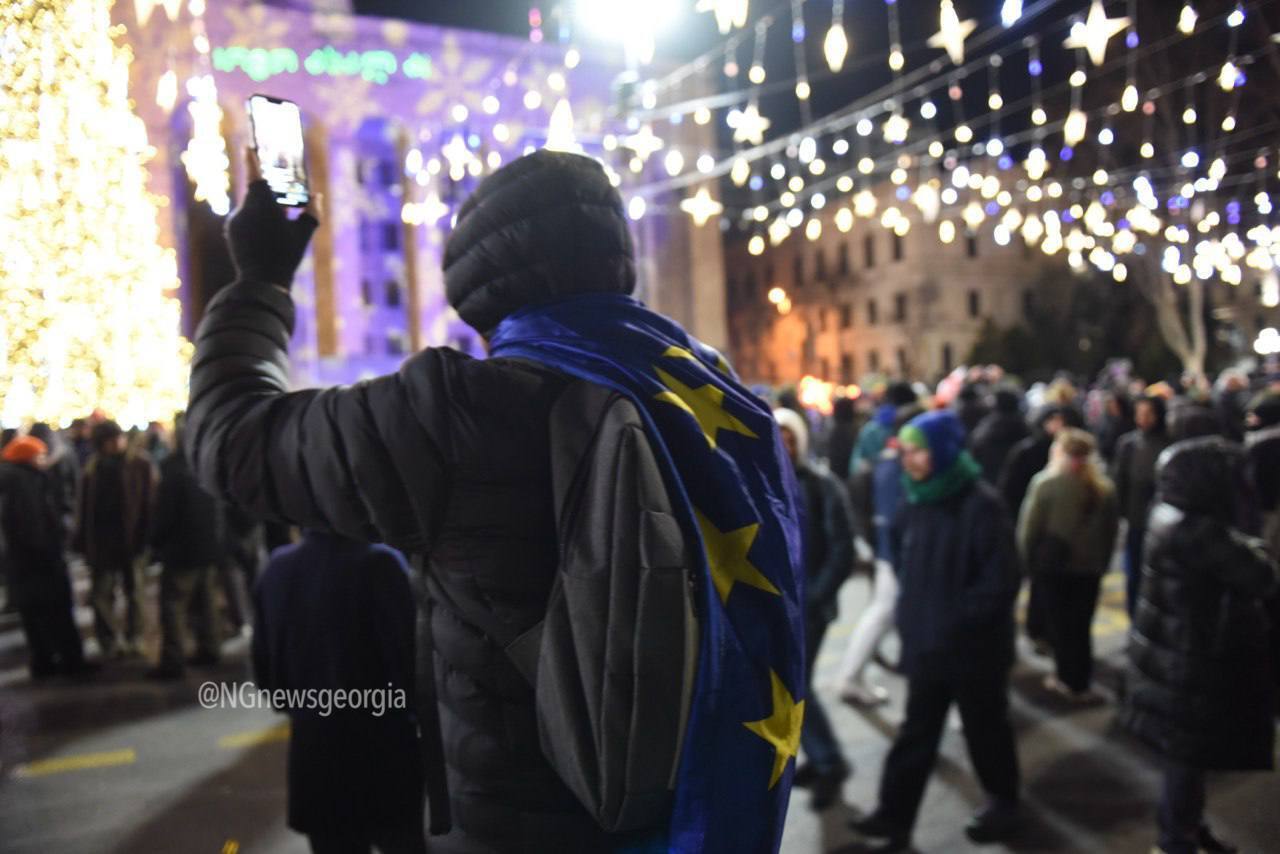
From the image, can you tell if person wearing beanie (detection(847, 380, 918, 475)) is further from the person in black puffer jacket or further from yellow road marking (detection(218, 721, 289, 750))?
the person in black puffer jacket

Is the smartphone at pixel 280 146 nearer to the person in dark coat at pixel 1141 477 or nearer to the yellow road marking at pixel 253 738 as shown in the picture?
the yellow road marking at pixel 253 738

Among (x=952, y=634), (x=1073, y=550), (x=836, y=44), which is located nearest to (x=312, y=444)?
(x=952, y=634)

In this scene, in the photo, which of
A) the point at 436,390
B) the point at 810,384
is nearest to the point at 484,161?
the point at 810,384

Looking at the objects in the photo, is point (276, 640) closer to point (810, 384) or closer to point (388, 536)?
point (388, 536)

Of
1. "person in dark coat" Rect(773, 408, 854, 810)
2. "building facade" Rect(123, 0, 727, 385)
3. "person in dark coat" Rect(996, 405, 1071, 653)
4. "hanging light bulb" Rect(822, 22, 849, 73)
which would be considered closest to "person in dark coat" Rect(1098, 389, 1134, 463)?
"person in dark coat" Rect(996, 405, 1071, 653)

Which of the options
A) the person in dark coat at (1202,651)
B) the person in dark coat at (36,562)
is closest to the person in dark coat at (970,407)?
the person in dark coat at (1202,651)

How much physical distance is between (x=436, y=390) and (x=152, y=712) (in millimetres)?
6962

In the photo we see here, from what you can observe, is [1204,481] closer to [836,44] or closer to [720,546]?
[720,546]

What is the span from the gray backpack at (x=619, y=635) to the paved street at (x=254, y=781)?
3448mm

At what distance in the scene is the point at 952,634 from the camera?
4.34 metres

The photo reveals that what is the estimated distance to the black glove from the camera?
1.46 metres

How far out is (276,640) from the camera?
134 inches

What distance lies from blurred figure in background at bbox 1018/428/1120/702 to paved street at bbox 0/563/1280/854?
1.23 feet

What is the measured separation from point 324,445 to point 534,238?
18.8 inches
